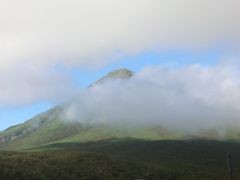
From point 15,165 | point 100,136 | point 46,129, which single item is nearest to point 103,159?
point 15,165

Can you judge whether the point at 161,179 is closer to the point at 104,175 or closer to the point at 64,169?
the point at 104,175

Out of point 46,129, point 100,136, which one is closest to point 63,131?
point 46,129

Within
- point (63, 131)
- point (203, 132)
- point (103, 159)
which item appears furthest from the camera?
point (63, 131)

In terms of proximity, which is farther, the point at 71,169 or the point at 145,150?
the point at 145,150

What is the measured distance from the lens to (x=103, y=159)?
48312 mm

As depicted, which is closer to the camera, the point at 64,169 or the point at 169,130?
the point at 64,169

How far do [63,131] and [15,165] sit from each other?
479 ft

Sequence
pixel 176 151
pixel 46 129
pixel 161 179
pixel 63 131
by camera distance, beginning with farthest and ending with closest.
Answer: pixel 46 129
pixel 63 131
pixel 176 151
pixel 161 179

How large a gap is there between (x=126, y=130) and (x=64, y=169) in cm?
11099

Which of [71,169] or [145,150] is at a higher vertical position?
[71,169]

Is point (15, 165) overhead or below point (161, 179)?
overhead

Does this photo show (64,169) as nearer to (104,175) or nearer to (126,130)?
(104,175)

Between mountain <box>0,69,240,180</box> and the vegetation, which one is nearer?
the vegetation

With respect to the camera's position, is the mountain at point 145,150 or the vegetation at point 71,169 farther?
the mountain at point 145,150
